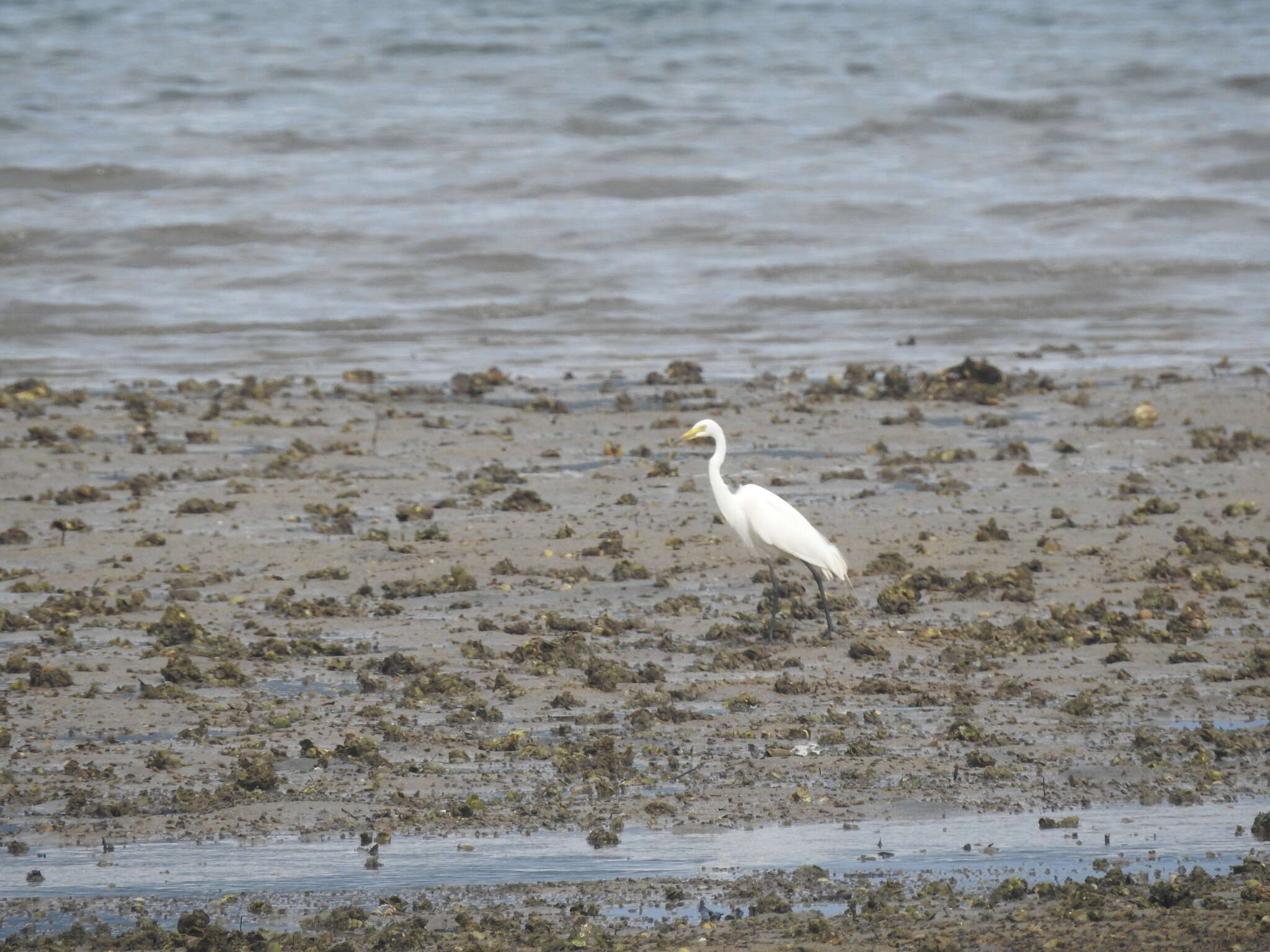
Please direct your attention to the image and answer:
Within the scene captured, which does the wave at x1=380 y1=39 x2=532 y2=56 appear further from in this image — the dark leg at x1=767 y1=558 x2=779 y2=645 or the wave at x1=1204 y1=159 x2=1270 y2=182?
the dark leg at x1=767 y1=558 x2=779 y2=645

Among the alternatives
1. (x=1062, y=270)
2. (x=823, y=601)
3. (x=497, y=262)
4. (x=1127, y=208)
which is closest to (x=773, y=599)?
(x=823, y=601)

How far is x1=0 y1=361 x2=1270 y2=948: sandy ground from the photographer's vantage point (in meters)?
6.16

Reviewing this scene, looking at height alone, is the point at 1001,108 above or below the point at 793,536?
below

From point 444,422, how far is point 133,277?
40.3 ft

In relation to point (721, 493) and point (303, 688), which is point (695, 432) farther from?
point (303, 688)

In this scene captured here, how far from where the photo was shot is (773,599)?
347 inches

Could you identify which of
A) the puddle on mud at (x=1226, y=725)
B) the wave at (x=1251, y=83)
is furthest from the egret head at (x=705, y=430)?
the wave at (x=1251, y=83)

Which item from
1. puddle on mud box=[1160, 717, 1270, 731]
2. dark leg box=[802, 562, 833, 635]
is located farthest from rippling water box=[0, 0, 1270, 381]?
puddle on mud box=[1160, 717, 1270, 731]

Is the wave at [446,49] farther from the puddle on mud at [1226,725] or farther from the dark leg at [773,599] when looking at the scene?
the puddle on mud at [1226,725]

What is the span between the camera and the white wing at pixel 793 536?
890 centimetres

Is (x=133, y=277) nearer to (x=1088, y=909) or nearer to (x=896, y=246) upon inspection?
(x=896, y=246)

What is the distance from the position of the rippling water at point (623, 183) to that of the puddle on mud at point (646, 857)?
1229cm

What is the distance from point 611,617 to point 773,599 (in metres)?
0.85

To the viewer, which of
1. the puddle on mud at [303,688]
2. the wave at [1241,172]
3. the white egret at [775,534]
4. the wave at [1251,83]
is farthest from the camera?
the wave at [1251,83]
